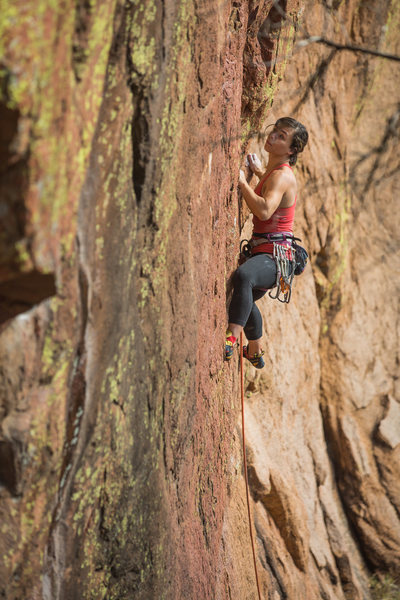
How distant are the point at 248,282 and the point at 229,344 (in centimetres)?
44

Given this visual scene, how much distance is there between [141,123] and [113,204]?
1.15 ft

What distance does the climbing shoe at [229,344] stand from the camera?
151 inches

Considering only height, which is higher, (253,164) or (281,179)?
(253,164)

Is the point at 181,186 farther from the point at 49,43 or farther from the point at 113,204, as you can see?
the point at 49,43

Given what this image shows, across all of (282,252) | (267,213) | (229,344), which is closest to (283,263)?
(282,252)

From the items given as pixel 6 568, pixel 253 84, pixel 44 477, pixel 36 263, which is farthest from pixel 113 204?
pixel 253 84

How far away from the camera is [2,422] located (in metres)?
1.77

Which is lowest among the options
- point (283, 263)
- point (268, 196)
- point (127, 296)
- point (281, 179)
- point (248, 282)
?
point (127, 296)

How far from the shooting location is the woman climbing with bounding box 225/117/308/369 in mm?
3898

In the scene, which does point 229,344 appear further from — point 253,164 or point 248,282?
point 253,164

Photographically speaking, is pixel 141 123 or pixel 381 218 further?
pixel 381 218

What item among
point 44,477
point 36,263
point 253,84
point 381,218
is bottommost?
point 44,477

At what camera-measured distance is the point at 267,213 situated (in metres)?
3.89

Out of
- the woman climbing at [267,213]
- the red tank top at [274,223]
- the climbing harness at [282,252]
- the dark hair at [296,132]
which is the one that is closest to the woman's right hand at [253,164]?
the woman climbing at [267,213]
